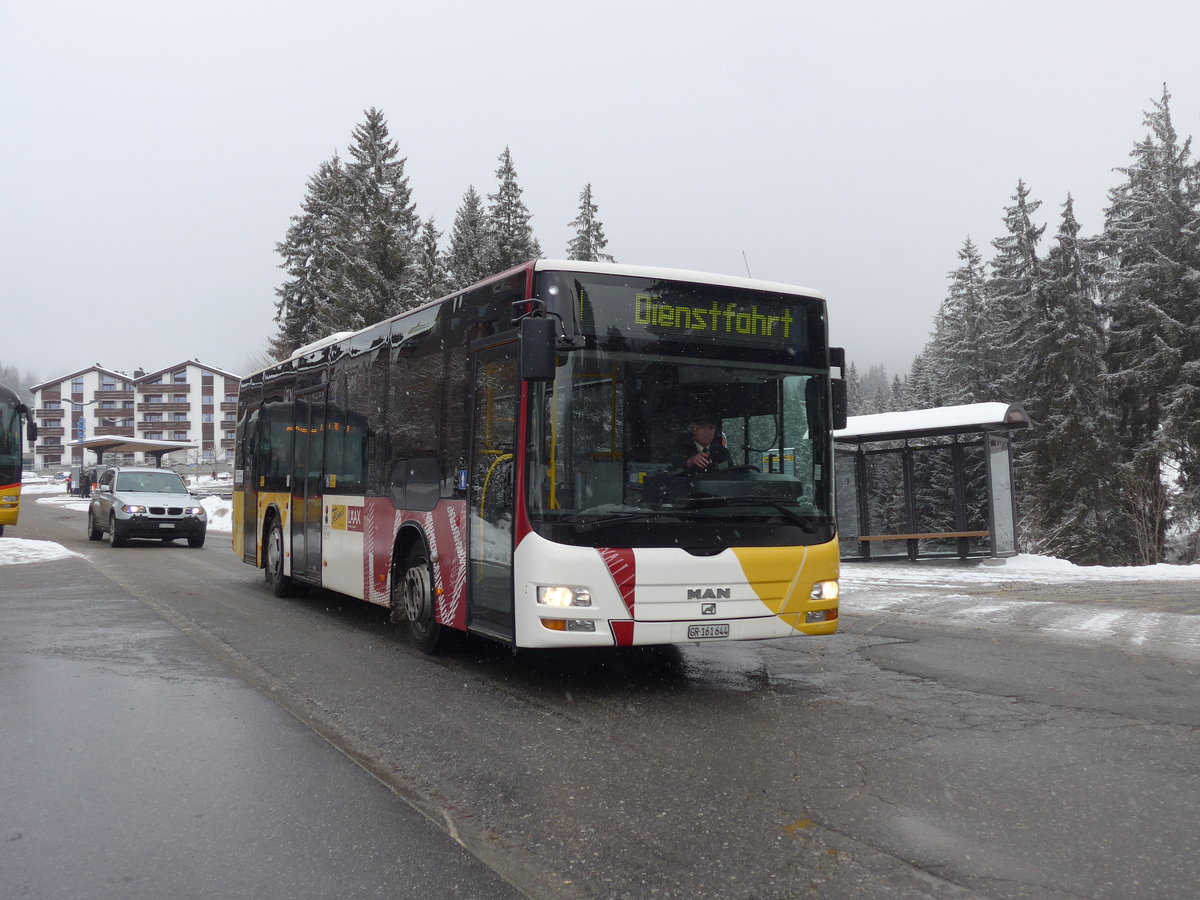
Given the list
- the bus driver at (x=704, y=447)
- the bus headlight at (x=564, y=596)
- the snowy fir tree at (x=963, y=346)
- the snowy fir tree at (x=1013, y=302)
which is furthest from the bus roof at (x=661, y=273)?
the snowy fir tree at (x=963, y=346)

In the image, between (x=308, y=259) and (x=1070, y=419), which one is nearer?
(x=1070, y=419)

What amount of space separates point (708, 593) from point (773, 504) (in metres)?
0.79

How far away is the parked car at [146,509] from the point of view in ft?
72.3

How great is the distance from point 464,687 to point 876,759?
301cm

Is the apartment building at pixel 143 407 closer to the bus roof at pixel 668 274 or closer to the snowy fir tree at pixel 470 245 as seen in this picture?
the snowy fir tree at pixel 470 245

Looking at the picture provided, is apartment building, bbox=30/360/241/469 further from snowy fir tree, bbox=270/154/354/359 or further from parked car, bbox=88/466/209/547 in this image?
parked car, bbox=88/466/209/547

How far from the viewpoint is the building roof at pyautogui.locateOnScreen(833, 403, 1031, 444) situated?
57.3ft

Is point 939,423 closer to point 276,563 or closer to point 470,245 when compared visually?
point 276,563

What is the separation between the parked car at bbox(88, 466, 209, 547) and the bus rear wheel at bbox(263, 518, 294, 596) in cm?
1068

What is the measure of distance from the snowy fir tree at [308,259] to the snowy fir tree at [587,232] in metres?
11.1

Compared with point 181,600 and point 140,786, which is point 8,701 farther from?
point 181,600

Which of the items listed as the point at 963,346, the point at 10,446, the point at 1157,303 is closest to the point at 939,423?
the point at 10,446

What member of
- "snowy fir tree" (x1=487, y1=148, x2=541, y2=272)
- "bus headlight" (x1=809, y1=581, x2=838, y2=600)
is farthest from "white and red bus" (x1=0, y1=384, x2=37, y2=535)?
"snowy fir tree" (x1=487, y1=148, x2=541, y2=272)

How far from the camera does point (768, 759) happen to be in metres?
5.13
